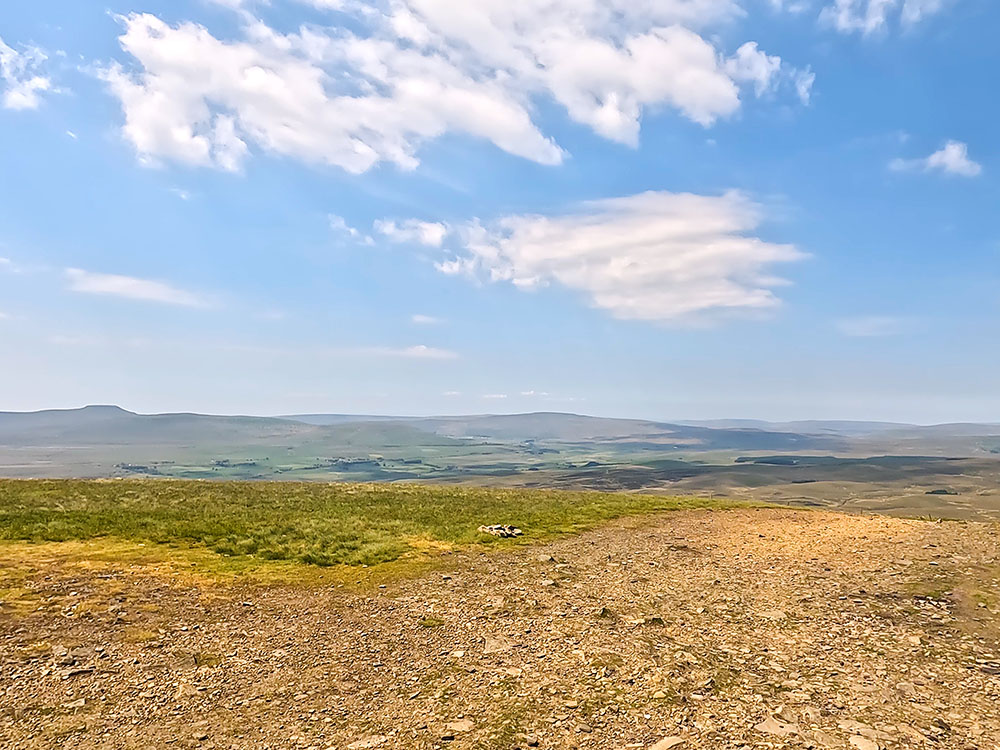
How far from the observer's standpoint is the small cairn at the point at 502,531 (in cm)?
2673

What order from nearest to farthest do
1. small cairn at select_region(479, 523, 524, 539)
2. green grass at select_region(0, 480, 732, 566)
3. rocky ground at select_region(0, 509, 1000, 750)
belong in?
rocky ground at select_region(0, 509, 1000, 750), green grass at select_region(0, 480, 732, 566), small cairn at select_region(479, 523, 524, 539)

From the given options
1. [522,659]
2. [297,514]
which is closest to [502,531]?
[297,514]

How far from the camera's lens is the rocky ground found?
10531mm

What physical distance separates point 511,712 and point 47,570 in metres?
16.5

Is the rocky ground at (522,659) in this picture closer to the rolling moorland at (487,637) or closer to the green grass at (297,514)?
the rolling moorland at (487,637)

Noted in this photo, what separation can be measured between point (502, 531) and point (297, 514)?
11.7m

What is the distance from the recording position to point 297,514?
31.3 meters

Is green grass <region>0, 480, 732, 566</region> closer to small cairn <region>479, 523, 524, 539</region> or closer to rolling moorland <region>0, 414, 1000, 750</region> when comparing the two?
rolling moorland <region>0, 414, 1000, 750</region>

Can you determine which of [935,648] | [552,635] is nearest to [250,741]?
[552,635]

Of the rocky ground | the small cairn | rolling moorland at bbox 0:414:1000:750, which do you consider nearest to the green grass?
rolling moorland at bbox 0:414:1000:750

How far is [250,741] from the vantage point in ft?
33.6

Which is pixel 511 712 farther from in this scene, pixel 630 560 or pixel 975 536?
pixel 975 536

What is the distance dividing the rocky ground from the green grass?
15.4 ft

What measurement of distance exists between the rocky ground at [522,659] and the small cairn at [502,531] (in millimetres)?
5178
